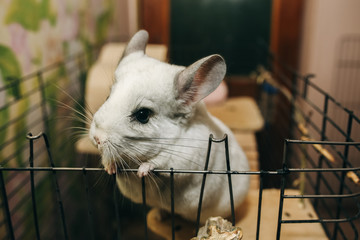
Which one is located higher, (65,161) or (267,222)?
(267,222)

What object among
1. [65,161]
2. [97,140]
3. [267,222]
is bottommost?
[65,161]

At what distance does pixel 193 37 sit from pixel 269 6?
501 millimetres

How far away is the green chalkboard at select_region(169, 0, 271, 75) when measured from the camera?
228 centimetres

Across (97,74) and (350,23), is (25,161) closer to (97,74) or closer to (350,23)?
(97,74)

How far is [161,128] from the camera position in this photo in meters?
0.90

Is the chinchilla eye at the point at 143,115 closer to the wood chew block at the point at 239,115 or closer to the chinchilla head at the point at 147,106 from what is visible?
the chinchilla head at the point at 147,106

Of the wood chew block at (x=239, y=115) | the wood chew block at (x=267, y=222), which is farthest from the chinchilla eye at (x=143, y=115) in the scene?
the wood chew block at (x=239, y=115)

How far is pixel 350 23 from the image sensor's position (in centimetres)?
226

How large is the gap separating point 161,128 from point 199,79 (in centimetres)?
15

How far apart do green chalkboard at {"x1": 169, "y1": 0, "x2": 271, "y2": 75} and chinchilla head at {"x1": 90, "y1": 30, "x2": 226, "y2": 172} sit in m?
1.37

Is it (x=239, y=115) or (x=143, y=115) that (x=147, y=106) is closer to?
(x=143, y=115)

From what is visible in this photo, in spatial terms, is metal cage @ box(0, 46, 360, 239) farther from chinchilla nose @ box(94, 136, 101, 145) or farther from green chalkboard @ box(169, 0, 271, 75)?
green chalkboard @ box(169, 0, 271, 75)

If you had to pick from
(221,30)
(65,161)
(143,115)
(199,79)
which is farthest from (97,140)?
(221,30)

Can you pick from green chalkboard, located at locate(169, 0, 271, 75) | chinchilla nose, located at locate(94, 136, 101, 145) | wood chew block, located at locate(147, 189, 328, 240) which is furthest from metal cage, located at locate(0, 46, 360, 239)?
green chalkboard, located at locate(169, 0, 271, 75)
